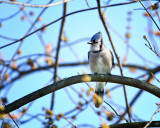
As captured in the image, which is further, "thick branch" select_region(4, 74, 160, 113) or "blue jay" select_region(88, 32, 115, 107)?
"blue jay" select_region(88, 32, 115, 107)

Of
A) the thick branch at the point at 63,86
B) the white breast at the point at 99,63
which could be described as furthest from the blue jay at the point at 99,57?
the thick branch at the point at 63,86

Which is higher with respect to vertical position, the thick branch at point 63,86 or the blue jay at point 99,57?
the blue jay at point 99,57

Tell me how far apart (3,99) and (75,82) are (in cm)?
68

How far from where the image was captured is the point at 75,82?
2365mm

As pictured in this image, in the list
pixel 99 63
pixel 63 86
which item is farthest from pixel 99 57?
pixel 63 86

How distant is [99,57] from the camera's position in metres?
3.55

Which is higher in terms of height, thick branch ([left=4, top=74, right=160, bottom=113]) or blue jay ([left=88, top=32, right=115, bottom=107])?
blue jay ([left=88, top=32, right=115, bottom=107])

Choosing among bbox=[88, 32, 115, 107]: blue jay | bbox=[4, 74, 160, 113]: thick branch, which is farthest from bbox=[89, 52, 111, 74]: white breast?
bbox=[4, 74, 160, 113]: thick branch

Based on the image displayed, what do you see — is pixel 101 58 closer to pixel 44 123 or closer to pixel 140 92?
pixel 140 92

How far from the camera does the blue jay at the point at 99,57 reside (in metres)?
3.54

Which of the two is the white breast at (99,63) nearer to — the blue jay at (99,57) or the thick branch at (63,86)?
the blue jay at (99,57)

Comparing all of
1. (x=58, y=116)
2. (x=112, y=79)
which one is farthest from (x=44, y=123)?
(x=112, y=79)

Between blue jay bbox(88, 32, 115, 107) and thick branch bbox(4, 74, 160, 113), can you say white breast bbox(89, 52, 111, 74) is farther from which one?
thick branch bbox(4, 74, 160, 113)

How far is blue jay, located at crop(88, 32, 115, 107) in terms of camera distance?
3545 mm
